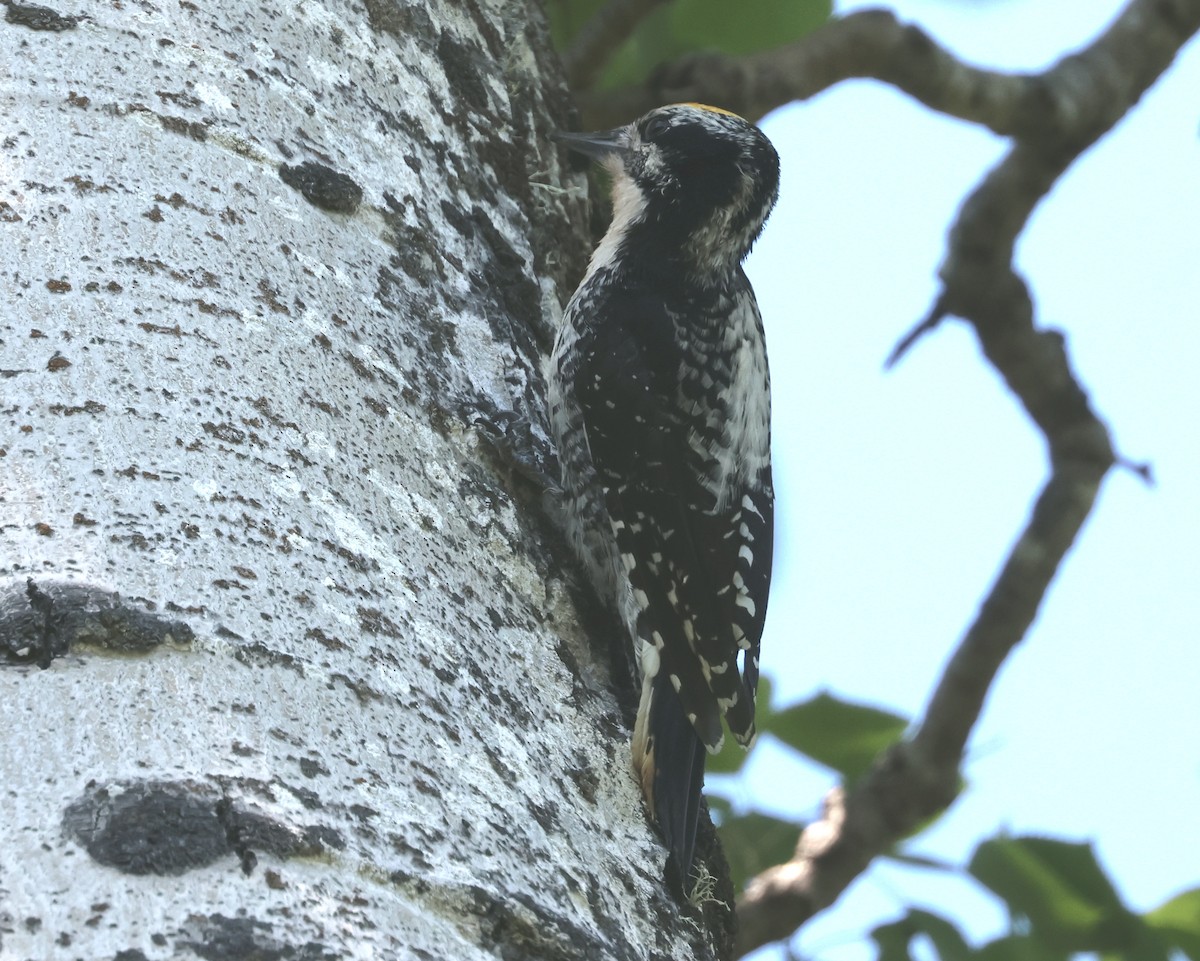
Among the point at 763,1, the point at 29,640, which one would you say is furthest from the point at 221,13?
the point at 763,1

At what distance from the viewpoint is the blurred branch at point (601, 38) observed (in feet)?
12.5

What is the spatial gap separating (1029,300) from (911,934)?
2086 millimetres

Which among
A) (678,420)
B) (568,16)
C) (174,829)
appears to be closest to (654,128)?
(678,420)

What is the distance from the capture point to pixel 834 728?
316 centimetres

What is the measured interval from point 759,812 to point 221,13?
218cm

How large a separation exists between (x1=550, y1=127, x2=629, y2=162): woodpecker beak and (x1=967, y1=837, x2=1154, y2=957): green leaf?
5.24 feet

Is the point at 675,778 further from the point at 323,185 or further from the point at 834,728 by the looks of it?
the point at 834,728

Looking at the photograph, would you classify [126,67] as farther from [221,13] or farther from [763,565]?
[763,565]

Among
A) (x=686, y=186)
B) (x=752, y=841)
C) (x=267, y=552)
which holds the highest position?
(x=686, y=186)

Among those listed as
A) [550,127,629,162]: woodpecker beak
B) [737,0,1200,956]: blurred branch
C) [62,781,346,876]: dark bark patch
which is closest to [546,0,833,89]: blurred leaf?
[737,0,1200,956]: blurred branch

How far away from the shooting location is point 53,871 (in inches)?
38.1

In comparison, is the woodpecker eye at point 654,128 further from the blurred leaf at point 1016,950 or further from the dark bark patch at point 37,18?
the blurred leaf at point 1016,950

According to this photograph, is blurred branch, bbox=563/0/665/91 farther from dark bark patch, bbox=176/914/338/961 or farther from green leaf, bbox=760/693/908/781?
dark bark patch, bbox=176/914/338/961

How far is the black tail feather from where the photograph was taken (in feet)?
5.62
